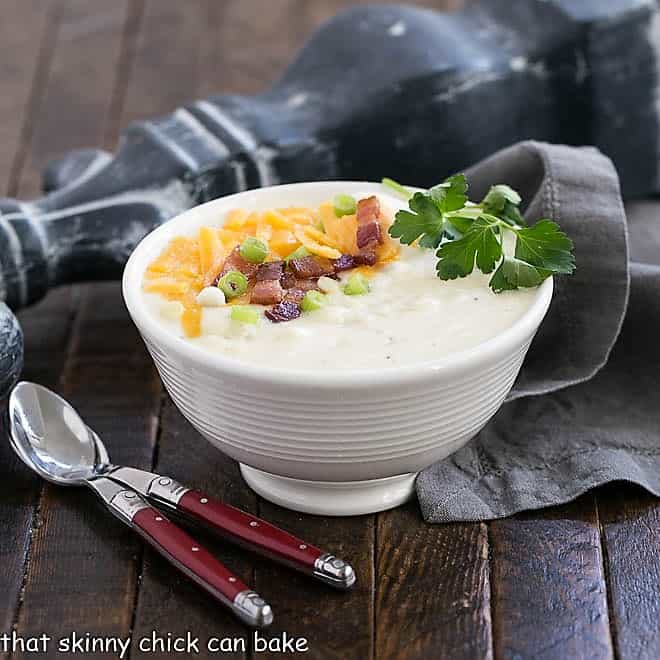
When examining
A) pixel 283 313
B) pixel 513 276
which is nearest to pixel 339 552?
pixel 283 313

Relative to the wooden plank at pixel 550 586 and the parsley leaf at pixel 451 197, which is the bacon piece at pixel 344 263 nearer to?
the parsley leaf at pixel 451 197

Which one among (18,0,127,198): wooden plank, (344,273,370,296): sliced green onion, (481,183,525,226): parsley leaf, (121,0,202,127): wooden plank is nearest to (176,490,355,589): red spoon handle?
(344,273,370,296): sliced green onion

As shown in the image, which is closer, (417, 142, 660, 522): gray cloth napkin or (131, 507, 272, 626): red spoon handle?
(131, 507, 272, 626): red spoon handle

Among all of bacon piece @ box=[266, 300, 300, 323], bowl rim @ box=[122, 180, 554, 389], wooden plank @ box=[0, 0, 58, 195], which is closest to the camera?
bowl rim @ box=[122, 180, 554, 389]

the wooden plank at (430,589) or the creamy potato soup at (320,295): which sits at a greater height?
the creamy potato soup at (320,295)

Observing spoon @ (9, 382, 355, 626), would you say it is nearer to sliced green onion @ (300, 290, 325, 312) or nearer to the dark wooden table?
the dark wooden table

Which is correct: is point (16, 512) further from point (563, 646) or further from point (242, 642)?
point (563, 646)

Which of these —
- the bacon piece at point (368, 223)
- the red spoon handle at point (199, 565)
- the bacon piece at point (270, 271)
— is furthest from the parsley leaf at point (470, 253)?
the red spoon handle at point (199, 565)

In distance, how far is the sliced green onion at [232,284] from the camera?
5.06ft

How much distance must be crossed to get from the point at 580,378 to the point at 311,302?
1.64ft

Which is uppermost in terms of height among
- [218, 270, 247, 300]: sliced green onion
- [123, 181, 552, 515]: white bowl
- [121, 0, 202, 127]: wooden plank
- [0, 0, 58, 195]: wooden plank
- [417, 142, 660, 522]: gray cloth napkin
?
[218, 270, 247, 300]: sliced green onion

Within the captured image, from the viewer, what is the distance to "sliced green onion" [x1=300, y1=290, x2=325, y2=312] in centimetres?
152

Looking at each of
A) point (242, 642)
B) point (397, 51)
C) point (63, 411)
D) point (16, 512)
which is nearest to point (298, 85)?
point (397, 51)

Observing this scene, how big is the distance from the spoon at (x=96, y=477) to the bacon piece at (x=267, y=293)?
30cm
